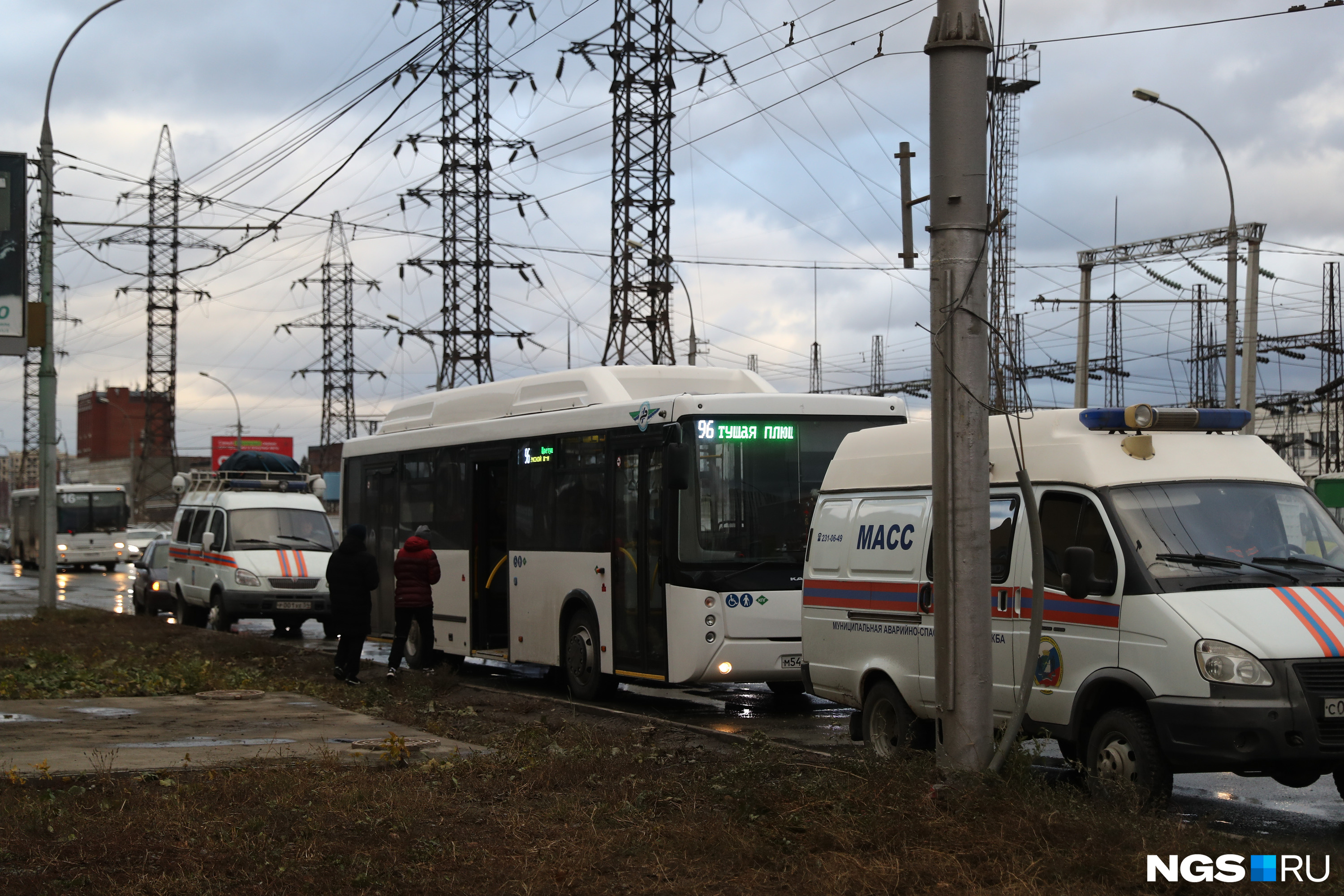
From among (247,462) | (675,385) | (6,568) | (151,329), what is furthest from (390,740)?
(151,329)

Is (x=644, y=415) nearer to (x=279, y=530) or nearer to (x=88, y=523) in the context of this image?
(x=279, y=530)

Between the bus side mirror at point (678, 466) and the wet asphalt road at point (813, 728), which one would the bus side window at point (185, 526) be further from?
the bus side mirror at point (678, 466)

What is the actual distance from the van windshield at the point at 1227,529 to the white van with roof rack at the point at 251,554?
1782cm

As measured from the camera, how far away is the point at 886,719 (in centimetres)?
1018

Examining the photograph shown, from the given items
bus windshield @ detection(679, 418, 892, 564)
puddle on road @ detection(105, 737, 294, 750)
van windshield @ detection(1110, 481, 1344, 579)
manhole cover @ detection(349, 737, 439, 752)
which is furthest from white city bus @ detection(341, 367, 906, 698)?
van windshield @ detection(1110, 481, 1344, 579)

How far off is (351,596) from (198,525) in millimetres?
11492

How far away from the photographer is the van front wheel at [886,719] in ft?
32.1

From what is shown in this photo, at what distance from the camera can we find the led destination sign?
44.9 ft

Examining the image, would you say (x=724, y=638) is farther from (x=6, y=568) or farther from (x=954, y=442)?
(x=6, y=568)

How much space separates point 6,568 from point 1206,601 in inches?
2683

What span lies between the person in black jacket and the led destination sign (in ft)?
14.3

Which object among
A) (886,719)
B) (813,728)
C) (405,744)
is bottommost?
(813,728)

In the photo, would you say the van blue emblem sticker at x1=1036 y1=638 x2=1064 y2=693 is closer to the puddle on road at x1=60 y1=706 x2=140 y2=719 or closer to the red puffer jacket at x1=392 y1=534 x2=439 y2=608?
the puddle on road at x1=60 y1=706 x2=140 y2=719

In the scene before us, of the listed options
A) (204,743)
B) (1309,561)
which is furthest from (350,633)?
(1309,561)
